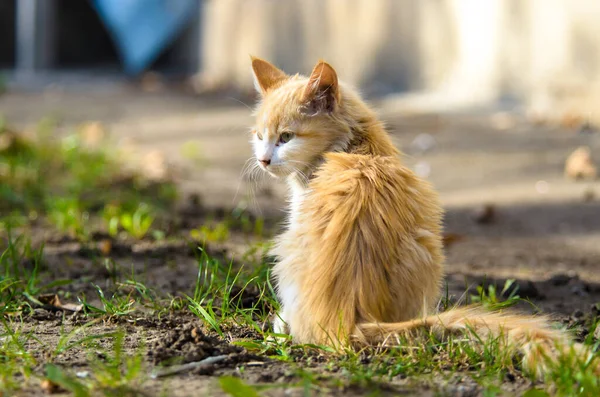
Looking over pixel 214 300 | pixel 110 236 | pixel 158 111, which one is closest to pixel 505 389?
pixel 214 300

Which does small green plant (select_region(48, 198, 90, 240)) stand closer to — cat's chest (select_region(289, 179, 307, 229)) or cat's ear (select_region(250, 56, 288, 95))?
cat's ear (select_region(250, 56, 288, 95))

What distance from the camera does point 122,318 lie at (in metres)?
3.07

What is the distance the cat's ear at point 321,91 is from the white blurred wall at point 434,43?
4.65 metres

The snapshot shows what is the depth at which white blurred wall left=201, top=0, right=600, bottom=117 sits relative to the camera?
7.13 metres

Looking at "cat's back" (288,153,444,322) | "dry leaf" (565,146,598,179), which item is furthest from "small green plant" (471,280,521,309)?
"dry leaf" (565,146,598,179)

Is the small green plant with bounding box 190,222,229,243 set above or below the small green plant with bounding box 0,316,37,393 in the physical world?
below

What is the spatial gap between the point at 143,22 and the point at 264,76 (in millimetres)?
9604

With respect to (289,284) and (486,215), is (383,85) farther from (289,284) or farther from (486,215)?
(289,284)

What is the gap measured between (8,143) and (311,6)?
5.08m

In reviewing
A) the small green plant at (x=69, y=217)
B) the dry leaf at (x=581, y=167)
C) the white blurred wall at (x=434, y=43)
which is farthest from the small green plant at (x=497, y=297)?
the white blurred wall at (x=434, y=43)

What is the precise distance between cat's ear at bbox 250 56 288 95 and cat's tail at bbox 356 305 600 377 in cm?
114

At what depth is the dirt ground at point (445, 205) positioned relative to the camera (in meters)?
2.70

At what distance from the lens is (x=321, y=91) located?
9.43 feet

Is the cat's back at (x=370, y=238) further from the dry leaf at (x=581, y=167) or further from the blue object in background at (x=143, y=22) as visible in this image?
the blue object in background at (x=143, y=22)
